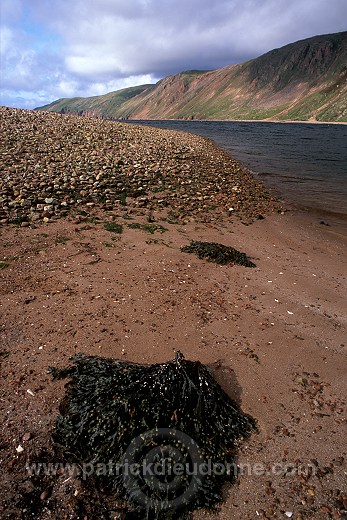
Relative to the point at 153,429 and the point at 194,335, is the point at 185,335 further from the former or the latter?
the point at 153,429

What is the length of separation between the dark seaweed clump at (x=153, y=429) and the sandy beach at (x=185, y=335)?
0.17 m

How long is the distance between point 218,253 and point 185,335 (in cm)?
366

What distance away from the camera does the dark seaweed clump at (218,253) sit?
8612 mm

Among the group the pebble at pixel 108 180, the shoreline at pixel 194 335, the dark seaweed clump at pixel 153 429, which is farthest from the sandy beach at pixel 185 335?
the pebble at pixel 108 180

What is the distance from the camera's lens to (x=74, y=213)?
1072cm

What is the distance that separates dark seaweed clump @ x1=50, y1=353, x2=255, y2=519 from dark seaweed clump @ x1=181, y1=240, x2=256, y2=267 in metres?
4.43

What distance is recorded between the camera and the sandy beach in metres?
3.29

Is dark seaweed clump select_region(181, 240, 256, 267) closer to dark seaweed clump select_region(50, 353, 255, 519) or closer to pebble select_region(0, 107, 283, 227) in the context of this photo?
pebble select_region(0, 107, 283, 227)

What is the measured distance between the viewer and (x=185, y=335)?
18.5 ft

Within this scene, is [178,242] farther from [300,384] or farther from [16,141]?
[16,141]

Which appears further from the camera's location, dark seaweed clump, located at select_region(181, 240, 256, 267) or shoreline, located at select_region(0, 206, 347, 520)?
dark seaweed clump, located at select_region(181, 240, 256, 267)

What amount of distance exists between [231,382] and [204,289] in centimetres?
264

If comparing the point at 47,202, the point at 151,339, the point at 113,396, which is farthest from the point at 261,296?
the point at 47,202

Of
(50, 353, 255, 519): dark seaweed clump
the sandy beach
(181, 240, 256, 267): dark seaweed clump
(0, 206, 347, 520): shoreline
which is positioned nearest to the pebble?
the sandy beach
